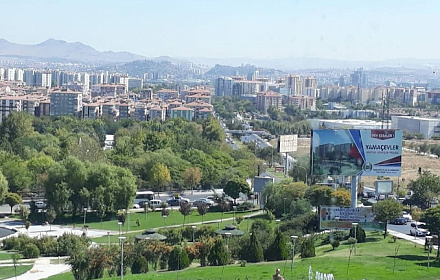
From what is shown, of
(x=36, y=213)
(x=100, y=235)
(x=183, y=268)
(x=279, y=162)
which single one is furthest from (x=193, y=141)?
(x=183, y=268)

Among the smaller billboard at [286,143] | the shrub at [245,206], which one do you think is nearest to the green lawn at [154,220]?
the shrub at [245,206]

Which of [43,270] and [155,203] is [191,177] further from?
[43,270]

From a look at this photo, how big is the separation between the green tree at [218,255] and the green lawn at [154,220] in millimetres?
6576

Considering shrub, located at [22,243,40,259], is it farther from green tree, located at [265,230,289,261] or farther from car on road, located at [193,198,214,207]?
car on road, located at [193,198,214,207]

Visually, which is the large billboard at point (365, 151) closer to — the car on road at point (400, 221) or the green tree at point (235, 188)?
the car on road at point (400, 221)

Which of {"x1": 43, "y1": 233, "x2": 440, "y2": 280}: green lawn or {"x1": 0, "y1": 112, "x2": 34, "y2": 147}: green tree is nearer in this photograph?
{"x1": 43, "y1": 233, "x2": 440, "y2": 280}: green lawn

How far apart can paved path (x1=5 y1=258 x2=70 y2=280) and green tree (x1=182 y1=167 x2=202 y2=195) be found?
13.2 metres

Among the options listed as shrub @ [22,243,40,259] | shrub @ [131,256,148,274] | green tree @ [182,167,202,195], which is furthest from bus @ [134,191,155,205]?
shrub @ [131,256,148,274]

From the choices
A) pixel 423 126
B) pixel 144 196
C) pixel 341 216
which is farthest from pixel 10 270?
pixel 423 126

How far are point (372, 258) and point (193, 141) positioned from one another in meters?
23.5

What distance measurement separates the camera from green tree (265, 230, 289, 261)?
53.5 ft

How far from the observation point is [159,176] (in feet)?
98.2

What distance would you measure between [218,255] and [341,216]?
5.13 m

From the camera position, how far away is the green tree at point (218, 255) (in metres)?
16.0
